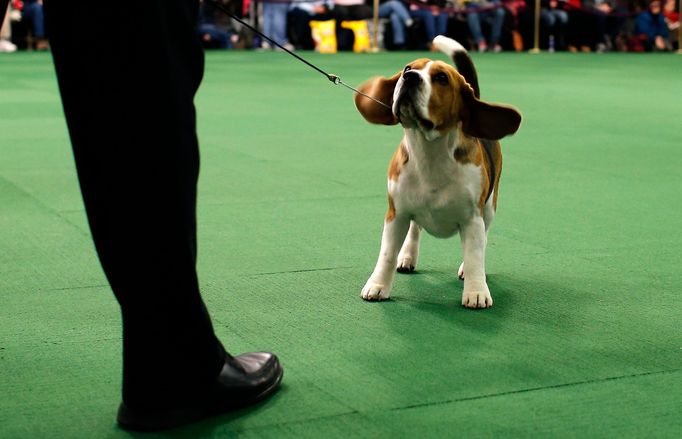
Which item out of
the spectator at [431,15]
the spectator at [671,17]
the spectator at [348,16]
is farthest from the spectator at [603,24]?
the spectator at [348,16]

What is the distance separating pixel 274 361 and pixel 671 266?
187 cm

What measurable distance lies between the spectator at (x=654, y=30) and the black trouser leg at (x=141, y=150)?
20.0 meters

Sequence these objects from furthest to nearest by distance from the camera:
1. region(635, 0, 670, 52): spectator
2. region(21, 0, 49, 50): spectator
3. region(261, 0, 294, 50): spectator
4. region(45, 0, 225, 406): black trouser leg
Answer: region(635, 0, 670, 52): spectator, region(261, 0, 294, 50): spectator, region(21, 0, 49, 50): spectator, region(45, 0, 225, 406): black trouser leg

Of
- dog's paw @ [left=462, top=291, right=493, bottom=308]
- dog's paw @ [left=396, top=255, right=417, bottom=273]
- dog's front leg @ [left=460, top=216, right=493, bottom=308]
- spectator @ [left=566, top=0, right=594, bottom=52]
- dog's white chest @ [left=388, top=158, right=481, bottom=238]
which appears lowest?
spectator @ [left=566, top=0, right=594, bottom=52]

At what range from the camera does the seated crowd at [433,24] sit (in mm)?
19656

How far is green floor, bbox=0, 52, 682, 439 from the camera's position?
2.54 meters

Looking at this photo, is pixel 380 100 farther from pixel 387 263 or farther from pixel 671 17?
pixel 671 17

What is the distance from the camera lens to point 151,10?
85.1 inches

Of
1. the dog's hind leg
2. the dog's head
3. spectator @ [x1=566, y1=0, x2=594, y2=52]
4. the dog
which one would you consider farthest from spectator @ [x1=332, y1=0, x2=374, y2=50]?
the dog's head

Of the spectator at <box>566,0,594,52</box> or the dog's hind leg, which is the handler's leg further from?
the spectator at <box>566,0,594,52</box>

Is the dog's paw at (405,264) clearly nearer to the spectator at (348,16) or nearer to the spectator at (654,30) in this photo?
the spectator at (348,16)

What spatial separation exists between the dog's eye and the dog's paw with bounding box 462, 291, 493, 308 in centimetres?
63

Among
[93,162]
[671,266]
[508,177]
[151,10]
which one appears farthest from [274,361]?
[508,177]

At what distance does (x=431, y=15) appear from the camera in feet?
67.5
